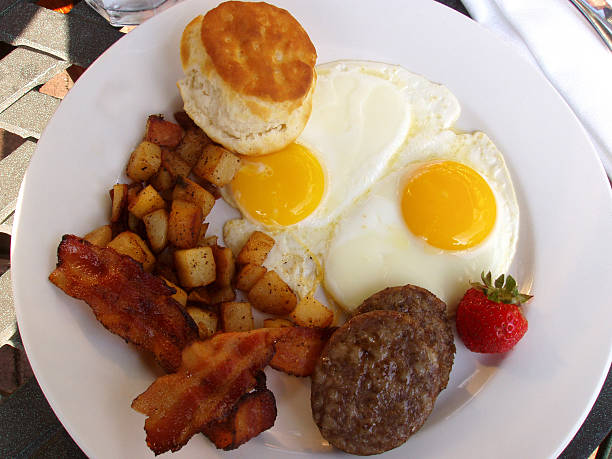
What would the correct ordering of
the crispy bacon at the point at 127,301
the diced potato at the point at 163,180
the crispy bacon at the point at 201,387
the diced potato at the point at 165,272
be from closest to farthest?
the crispy bacon at the point at 201,387, the crispy bacon at the point at 127,301, the diced potato at the point at 165,272, the diced potato at the point at 163,180

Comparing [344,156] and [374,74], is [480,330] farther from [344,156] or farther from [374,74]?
[374,74]

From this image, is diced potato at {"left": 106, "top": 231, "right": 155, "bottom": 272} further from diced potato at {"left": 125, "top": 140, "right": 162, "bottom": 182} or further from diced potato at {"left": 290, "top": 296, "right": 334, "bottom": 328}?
diced potato at {"left": 290, "top": 296, "right": 334, "bottom": 328}

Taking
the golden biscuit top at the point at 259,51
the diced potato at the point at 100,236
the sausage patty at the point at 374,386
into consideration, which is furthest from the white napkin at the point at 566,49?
the diced potato at the point at 100,236

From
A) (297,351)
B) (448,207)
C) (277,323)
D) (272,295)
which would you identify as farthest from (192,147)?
(448,207)

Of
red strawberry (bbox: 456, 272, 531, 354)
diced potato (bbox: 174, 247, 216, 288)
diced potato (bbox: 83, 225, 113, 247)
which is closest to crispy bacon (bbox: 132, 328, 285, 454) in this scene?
diced potato (bbox: 174, 247, 216, 288)

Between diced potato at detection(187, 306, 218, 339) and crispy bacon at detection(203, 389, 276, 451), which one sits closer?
crispy bacon at detection(203, 389, 276, 451)

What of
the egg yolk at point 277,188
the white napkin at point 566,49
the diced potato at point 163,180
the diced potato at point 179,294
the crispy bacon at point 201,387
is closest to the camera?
the crispy bacon at point 201,387

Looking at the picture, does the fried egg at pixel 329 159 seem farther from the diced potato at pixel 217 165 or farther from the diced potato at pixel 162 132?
the diced potato at pixel 162 132

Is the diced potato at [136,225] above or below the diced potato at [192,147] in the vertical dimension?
below
